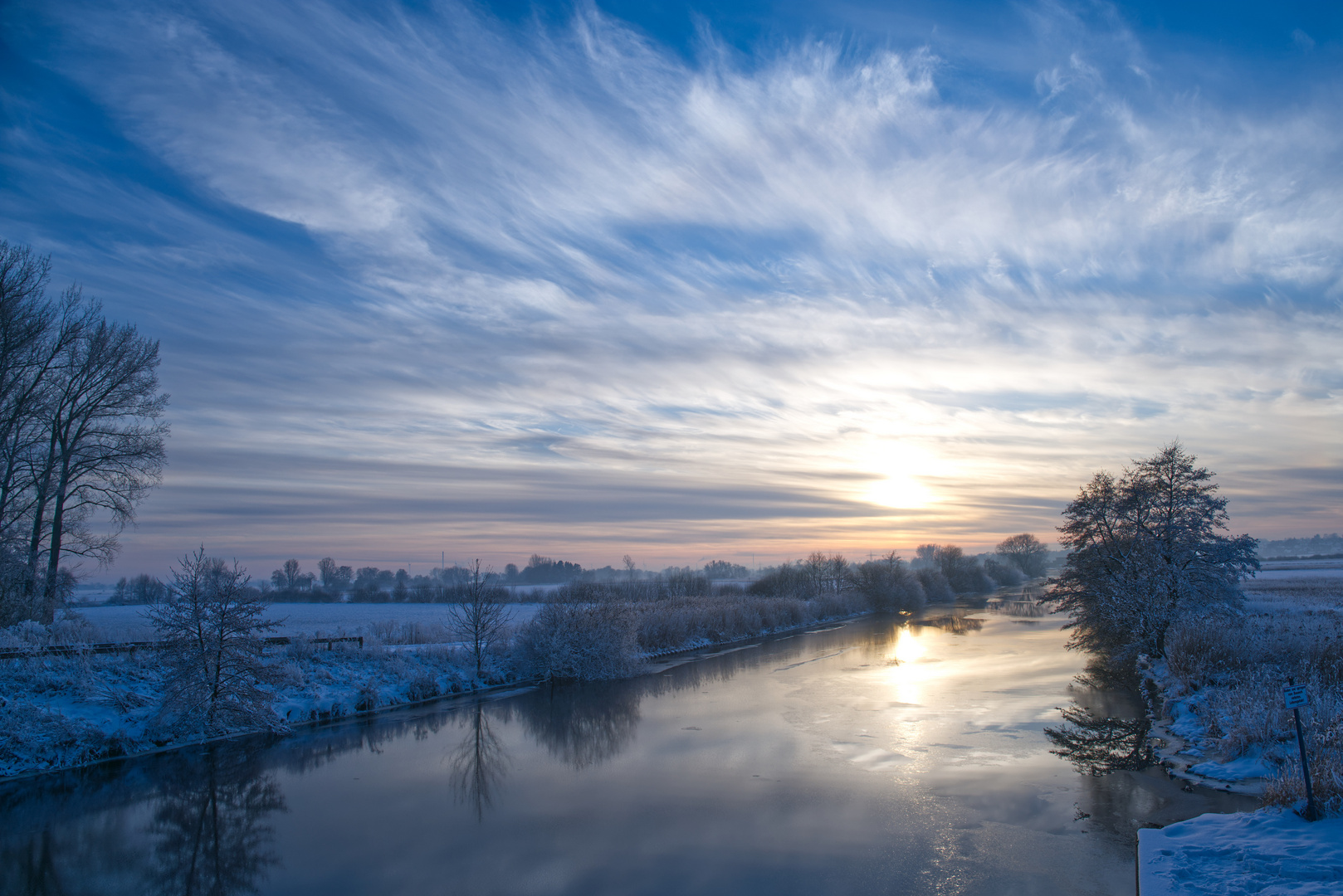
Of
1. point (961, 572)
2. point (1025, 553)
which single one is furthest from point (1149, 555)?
point (1025, 553)

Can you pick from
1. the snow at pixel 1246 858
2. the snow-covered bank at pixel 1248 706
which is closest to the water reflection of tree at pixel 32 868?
the snow at pixel 1246 858

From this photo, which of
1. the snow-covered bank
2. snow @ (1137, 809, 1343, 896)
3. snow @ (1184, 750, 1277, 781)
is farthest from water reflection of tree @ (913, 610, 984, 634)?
snow @ (1137, 809, 1343, 896)

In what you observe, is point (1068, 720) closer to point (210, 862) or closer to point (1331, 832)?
point (1331, 832)

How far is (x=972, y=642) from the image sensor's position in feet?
142

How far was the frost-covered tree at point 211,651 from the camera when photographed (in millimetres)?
20609

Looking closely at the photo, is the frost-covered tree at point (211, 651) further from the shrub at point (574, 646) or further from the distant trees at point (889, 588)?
the distant trees at point (889, 588)

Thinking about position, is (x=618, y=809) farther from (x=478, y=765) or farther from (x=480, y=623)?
(x=480, y=623)

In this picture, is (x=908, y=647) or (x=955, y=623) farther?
(x=955, y=623)

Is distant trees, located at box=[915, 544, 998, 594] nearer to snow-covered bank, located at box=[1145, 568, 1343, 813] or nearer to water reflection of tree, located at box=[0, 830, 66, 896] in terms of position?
snow-covered bank, located at box=[1145, 568, 1343, 813]

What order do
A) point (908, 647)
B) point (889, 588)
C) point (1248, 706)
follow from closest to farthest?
point (1248, 706) → point (908, 647) → point (889, 588)

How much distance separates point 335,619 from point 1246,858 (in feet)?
199

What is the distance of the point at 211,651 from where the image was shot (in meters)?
20.9

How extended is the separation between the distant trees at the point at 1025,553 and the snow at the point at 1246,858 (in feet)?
461

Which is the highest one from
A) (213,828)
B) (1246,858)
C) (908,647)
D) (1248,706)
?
(1248,706)
